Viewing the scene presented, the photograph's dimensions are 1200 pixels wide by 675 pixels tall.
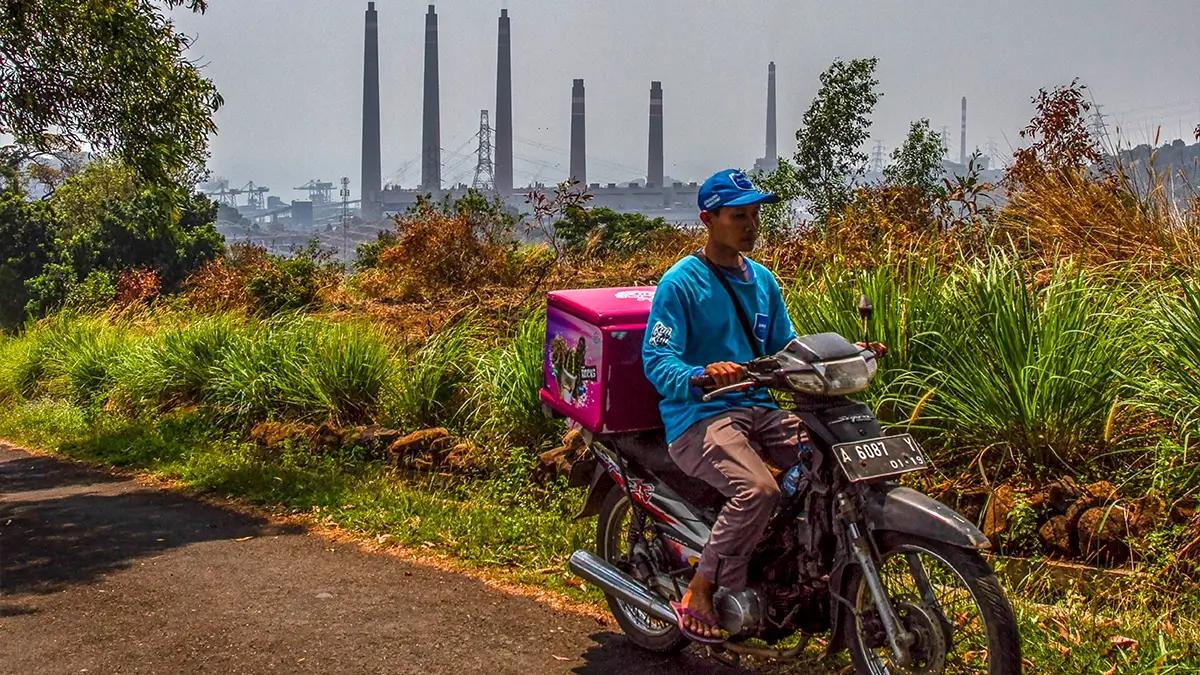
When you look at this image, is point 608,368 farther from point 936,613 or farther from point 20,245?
point 20,245

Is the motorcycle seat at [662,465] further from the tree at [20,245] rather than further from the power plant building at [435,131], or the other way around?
the power plant building at [435,131]

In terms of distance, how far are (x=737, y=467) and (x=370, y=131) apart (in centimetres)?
18550

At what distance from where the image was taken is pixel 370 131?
7229 inches

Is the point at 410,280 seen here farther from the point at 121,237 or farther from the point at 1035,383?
the point at 121,237

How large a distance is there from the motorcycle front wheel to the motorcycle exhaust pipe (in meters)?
0.89

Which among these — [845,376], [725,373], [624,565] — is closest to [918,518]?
[845,376]

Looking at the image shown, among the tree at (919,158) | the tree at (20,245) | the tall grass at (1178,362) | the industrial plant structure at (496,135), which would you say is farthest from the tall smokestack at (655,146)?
the tall grass at (1178,362)

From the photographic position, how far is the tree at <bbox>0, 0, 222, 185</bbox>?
12406mm

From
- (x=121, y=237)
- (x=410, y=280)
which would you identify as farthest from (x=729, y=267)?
(x=121, y=237)

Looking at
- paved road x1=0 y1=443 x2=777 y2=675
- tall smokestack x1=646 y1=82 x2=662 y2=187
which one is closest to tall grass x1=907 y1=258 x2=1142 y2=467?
paved road x1=0 y1=443 x2=777 y2=675

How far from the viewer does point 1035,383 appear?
655 cm

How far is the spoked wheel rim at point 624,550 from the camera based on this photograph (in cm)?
542

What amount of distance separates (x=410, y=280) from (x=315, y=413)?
5175 millimetres

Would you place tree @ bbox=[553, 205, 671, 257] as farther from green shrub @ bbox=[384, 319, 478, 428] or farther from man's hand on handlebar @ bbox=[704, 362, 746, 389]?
man's hand on handlebar @ bbox=[704, 362, 746, 389]
